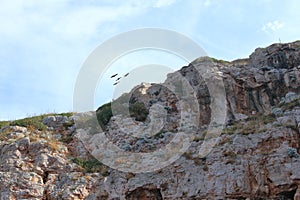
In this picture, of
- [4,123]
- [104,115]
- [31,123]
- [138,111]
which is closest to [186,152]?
[138,111]

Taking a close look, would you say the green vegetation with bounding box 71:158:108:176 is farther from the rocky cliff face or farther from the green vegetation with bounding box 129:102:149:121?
the green vegetation with bounding box 129:102:149:121

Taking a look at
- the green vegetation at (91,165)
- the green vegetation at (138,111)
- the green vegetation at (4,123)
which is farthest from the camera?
the green vegetation at (4,123)

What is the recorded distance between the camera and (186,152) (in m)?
15.5

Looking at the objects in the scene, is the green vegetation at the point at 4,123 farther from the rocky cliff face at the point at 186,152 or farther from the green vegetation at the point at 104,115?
the green vegetation at the point at 104,115

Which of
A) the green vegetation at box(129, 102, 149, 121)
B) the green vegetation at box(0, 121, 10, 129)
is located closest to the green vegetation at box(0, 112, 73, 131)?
the green vegetation at box(0, 121, 10, 129)

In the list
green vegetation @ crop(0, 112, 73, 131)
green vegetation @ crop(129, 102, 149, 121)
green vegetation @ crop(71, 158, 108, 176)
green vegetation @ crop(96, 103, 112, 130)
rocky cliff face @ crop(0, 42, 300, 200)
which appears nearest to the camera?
rocky cliff face @ crop(0, 42, 300, 200)

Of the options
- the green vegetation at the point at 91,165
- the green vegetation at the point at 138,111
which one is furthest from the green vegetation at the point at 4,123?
the green vegetation at the point at 138,111

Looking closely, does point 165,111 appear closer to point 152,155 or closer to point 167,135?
point 167,135

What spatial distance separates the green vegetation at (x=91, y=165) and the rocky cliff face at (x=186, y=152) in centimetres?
4

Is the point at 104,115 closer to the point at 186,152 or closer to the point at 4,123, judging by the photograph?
the point at 4,123

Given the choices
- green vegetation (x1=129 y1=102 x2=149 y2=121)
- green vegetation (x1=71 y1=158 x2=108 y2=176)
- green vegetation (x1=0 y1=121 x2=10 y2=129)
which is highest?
green vegetation (x1=0 y1=121 x2=10 y2=129)

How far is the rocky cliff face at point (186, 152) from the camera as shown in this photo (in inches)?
532

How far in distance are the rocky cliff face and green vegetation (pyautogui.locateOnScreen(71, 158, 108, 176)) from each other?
0.14 feet

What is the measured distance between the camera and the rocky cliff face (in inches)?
532
